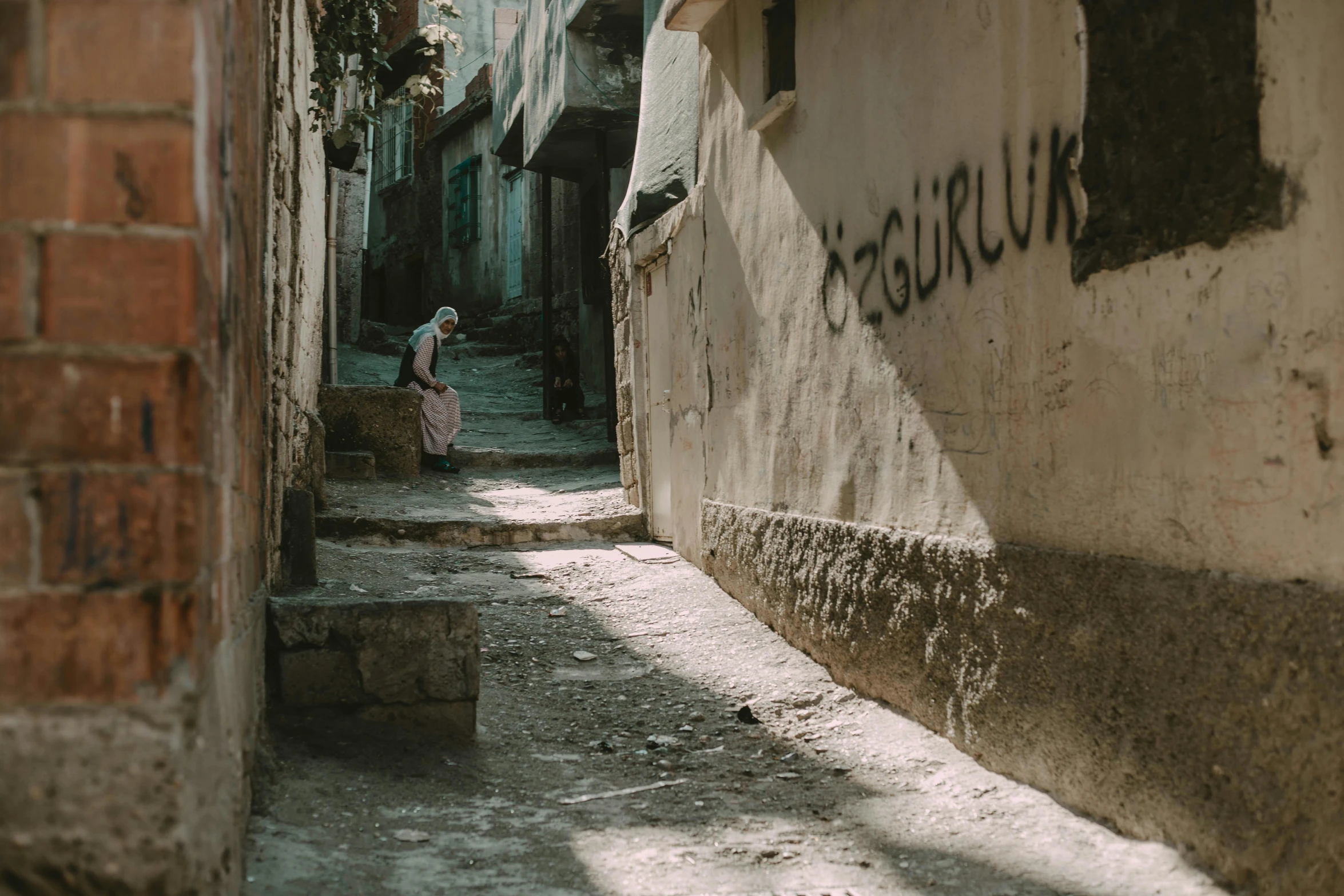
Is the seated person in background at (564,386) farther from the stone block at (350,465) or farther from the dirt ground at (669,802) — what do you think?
the dirt ground at (669,802)

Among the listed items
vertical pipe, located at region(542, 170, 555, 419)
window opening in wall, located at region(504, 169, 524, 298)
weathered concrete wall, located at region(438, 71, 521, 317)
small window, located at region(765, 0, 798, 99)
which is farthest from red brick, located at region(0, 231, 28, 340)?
window opening in wall, located at region(504, 169, 524, 298)

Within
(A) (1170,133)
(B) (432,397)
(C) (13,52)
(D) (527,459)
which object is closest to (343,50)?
(B) (432,397)

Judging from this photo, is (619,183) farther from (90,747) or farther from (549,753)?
(90,747)

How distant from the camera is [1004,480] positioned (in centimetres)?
306

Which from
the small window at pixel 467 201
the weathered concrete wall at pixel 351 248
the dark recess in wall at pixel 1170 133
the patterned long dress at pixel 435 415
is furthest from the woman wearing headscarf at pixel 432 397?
the small window at pixel 467 201

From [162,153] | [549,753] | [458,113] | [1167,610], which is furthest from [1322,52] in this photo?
[458,113]

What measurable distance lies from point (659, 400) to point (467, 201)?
11668mm

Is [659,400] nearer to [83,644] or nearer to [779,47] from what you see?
[779,47]

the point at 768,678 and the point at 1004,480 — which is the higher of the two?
the point at 1004,480

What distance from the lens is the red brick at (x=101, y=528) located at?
140 cm

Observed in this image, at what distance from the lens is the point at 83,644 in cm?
141

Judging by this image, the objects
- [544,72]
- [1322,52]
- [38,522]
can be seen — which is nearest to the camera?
[38,522]

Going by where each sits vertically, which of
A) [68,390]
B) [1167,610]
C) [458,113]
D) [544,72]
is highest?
[458,113]

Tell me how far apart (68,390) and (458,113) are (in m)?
17.9
